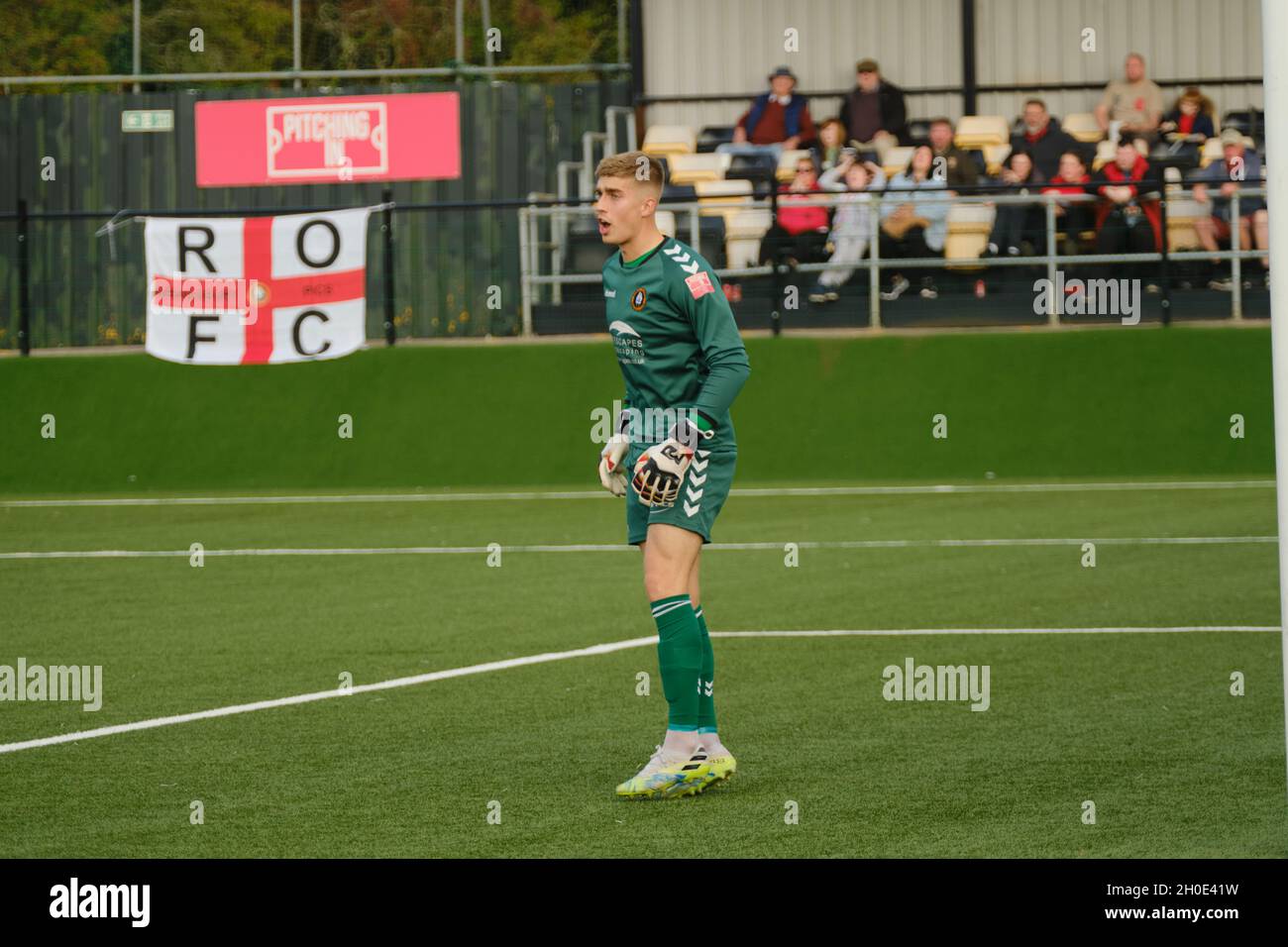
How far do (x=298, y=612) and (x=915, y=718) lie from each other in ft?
14.3

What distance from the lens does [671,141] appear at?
76.7 ft

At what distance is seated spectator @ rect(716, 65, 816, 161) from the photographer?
21.5 meters

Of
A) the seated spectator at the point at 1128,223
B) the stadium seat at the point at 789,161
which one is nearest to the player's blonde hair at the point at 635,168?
the seated spectator at the point at 1128,223

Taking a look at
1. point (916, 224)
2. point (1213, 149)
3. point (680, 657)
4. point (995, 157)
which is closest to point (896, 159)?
point (995, 157)

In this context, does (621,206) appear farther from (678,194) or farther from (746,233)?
(746,233)

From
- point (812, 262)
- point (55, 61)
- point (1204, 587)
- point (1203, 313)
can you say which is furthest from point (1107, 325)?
point (55, 61)

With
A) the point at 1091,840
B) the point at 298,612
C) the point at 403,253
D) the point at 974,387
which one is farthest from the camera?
the point at 403,253

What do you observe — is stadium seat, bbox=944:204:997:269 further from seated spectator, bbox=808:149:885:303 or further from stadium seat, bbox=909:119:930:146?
stadium seat, bbox=909:119:930:146

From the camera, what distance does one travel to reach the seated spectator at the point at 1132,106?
835 inches

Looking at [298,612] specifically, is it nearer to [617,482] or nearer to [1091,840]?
[617,482]

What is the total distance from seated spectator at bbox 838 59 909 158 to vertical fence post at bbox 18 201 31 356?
8664mm

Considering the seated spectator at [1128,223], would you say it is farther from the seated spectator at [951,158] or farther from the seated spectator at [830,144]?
the seated spectator at [830,144]

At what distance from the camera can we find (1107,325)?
59.8 ft

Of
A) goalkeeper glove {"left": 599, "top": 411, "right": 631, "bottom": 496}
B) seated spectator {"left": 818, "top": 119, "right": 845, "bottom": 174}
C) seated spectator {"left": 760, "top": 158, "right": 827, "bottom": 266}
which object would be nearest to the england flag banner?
seated spectator {"left": 760, "top": 158, "right": 827, "bottom": 266}
